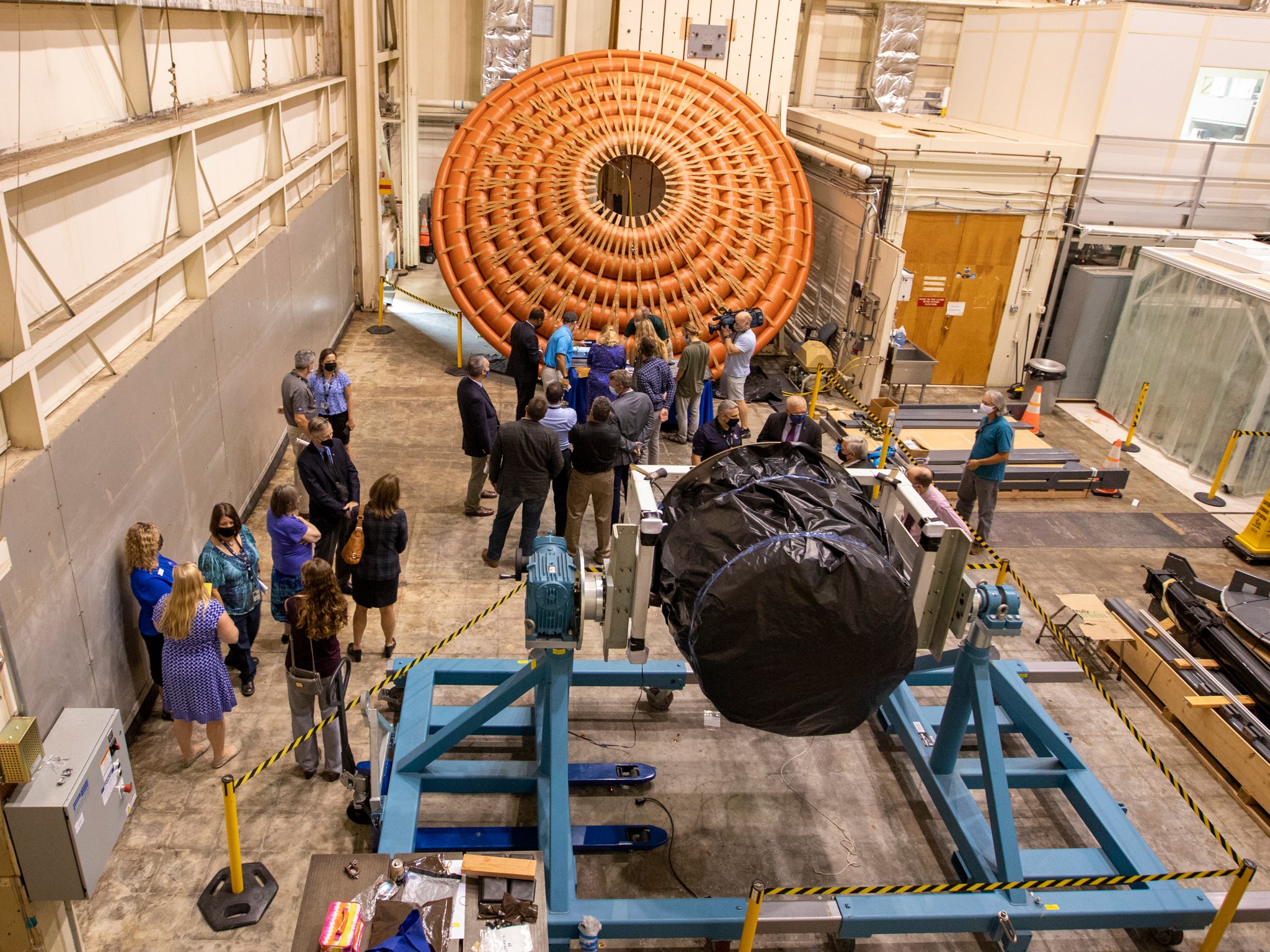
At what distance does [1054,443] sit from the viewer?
36.7ft

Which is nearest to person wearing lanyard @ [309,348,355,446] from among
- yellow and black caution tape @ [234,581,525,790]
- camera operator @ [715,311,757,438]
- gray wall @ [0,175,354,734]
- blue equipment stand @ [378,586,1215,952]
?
gray wall @ [0,175,354,734]

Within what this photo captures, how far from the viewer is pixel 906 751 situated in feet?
19.6

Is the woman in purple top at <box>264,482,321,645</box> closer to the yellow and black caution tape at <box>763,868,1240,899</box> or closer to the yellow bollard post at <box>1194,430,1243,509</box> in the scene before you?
the yellow and black caution tape at <box>763,868,1240,899</box>

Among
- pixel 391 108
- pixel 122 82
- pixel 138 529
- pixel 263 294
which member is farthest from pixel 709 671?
pixel 391 108

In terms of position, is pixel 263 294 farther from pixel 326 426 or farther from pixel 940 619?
pixel 940 619

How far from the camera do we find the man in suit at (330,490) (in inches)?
258

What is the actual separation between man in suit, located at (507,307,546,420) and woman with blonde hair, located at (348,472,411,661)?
→ 3.87m

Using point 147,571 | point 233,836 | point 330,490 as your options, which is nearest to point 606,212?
point 330,490

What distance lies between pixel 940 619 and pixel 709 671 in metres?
1.69

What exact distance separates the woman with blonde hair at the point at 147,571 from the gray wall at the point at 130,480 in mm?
95

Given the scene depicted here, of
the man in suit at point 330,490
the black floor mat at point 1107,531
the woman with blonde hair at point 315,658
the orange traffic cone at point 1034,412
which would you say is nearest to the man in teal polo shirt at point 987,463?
the black floor mat at point 1107,531

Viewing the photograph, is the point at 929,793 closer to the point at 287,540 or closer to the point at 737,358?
the point at 287,540

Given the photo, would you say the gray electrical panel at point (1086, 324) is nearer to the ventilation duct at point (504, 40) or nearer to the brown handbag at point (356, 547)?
the ventilation duct at point (504, 40)

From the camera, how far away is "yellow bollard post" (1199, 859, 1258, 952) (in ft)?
14.5
